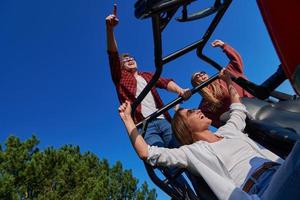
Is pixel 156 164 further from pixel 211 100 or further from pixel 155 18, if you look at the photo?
pixel 211 100

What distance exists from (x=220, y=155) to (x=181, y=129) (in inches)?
14.7

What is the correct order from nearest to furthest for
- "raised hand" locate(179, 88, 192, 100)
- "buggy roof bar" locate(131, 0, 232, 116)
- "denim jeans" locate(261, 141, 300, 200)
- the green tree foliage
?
"denim jeans" locate(261, 141, 300, 200), "buggy roof bar" locate(131, 0, 232, 116), "raised hand" locate(179, 88, 192, 100), the green tree foliage

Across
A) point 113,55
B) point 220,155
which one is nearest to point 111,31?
point 113,55

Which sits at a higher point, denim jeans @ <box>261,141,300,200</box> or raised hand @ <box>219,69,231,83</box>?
raised hand @ <box>219,69,231,83</box>

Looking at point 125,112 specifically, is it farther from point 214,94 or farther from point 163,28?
point 214,94

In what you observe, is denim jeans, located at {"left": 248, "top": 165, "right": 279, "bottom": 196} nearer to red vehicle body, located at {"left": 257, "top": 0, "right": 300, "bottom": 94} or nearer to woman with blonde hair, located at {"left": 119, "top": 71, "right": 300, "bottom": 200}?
woman with blonde hair, located at {"left": 119, "top": 71, "right": 300, "bottom": 200}

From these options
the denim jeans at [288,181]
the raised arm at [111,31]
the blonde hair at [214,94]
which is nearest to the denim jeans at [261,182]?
the denim jeans at [288,181]

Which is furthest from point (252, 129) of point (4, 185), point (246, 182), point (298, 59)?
point (4, 185)

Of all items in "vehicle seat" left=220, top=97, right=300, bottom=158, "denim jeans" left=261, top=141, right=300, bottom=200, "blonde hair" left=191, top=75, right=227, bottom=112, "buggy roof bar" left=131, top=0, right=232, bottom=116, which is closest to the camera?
"denim jeans" left=261, top=141, right=300, bottom=200

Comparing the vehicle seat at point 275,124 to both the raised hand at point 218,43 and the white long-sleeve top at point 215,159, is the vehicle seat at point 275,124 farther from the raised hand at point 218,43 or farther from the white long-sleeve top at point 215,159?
the raised hand at point 218,43

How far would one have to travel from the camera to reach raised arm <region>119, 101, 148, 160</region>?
5.42 ft

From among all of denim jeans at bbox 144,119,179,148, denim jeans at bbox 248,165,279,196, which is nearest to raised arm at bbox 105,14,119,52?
denim jeans at bbox 144,119,179,148

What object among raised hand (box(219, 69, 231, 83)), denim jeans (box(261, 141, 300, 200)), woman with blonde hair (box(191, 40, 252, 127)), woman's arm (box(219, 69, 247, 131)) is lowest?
denim jeans (box(261, 141, 300, 200))

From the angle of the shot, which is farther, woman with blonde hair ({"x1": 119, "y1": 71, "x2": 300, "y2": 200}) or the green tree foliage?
the green tree foliage
